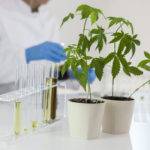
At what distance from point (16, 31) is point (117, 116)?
0.70 m

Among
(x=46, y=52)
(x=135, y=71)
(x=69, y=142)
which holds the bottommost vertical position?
(x=69, y=142)

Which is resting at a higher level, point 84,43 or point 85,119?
point 84,43

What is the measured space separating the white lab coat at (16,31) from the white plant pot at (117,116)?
1.74 feet

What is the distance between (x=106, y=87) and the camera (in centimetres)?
194

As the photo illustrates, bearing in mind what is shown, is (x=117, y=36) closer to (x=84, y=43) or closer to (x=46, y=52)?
(x=84, y=43)

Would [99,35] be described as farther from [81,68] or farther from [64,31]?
[64,31]

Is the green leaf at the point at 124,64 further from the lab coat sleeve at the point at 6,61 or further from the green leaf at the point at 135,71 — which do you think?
the lab coat sleeve at the point at 6,61

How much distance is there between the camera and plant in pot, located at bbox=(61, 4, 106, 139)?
87cm

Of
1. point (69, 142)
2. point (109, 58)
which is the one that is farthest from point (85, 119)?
point (109, 58)

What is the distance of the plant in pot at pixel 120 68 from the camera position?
0.87 metres

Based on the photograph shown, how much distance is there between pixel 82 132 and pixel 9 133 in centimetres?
21

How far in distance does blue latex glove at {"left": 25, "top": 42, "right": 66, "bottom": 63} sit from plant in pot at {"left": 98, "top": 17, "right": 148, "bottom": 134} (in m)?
0.64

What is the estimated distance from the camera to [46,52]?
5.62 ft

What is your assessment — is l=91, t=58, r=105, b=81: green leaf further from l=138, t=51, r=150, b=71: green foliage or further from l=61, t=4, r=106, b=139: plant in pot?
l=138, t=51, r=150, b=71: green foliage
